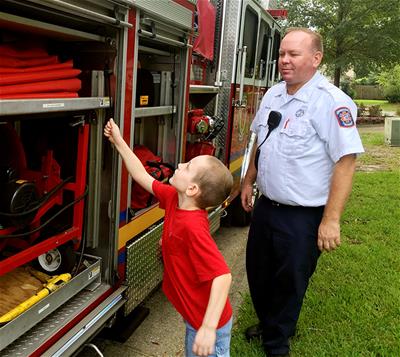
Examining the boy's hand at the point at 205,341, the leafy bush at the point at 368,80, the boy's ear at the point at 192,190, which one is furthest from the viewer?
the leafy bush at the point at 368,80

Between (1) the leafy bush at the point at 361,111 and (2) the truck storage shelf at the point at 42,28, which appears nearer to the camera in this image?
(2) the truck storage shelf at the point at 42,28

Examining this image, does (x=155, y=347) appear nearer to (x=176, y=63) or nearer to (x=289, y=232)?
(x=289, y=232)

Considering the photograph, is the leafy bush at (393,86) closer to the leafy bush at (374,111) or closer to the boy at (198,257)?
the leafy bush at (374,111)

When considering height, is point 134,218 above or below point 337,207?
below

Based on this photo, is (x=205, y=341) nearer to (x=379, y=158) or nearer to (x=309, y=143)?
(x=309, y=143)

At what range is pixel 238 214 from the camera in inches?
218

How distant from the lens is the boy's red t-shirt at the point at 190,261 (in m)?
1.83

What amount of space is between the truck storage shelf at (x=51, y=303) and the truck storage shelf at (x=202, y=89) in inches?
68.5

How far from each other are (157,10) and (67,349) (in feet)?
5.94

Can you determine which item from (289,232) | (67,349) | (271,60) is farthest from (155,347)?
(271,60)

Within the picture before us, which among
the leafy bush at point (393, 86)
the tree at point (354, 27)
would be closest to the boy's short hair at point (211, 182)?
the tree at point (354, 27)

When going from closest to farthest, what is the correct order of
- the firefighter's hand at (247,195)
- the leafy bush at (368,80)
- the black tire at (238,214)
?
the firefighter's hand at (247,195)
the black tire at (238,214)
the leafy bush at (368,80)

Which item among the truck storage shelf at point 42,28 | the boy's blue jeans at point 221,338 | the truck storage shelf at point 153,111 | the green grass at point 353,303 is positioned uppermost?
the truck storage shelf at point 42,28

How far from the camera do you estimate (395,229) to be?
546 centimetres
